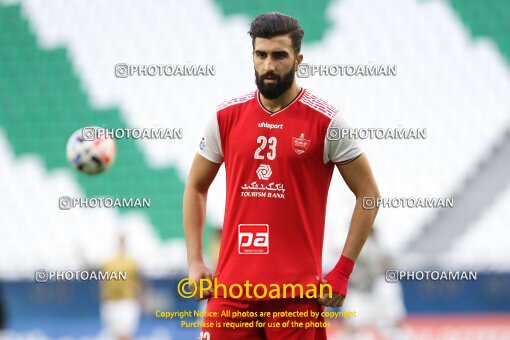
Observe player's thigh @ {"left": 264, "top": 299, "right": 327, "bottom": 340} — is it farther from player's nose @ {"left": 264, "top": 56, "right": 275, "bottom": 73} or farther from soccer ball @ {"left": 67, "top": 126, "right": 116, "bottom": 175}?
soccer ball @ {"left": 67, "top": 126, "right": 116, "bottom": 175}

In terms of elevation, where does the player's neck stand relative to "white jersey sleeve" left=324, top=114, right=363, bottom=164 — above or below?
above

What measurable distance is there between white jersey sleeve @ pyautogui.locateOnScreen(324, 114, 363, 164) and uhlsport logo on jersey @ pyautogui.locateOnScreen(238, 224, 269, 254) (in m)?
0.40

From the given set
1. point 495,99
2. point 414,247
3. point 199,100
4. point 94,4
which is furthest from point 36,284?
point 495,99

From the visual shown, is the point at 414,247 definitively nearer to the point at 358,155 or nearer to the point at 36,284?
the point at 36,284

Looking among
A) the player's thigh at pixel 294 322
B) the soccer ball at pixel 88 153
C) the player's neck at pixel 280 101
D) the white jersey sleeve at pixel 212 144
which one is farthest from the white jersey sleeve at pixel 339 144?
the soccer ball at pixel 88 153

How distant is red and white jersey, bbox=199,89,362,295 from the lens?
12.5 feet

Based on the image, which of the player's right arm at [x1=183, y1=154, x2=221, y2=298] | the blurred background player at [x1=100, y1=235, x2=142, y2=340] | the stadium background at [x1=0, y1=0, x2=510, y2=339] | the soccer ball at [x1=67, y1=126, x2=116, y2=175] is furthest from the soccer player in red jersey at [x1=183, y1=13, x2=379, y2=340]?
the blurred background player at [x1=100, y1=235, x2=142, y2=340]

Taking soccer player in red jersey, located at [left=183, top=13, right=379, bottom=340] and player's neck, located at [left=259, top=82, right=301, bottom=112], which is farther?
player's neck, located at [left=259, top=82, right=301, bottom=112]

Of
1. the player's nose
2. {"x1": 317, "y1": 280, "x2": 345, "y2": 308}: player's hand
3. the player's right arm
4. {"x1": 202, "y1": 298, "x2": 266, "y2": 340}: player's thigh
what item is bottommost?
{"x1": 202, "y1": 298, "x2": 266, "y2": 340}: player's thigh

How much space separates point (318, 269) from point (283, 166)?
0.46m

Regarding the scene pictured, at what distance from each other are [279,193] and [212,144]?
40 cm

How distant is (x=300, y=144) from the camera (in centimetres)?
384

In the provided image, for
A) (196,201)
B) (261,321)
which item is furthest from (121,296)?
(261,321)

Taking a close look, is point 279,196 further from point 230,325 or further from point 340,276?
point 230,325
